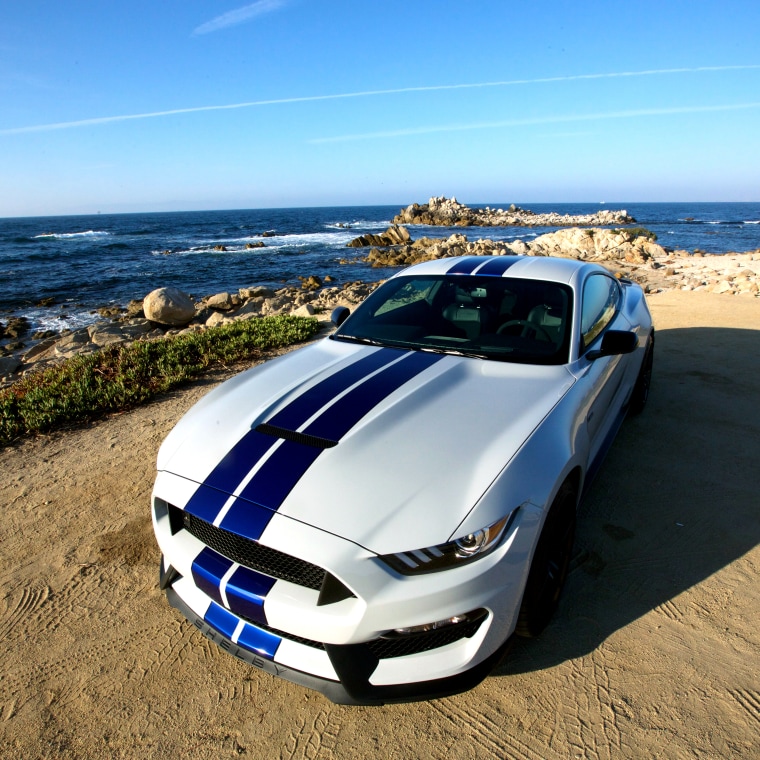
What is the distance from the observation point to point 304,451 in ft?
6.57

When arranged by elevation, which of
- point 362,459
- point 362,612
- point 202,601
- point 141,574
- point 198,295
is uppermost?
point 362,459

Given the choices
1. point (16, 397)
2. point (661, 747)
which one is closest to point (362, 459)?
point (661, 747)

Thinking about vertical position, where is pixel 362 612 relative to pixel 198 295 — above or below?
above

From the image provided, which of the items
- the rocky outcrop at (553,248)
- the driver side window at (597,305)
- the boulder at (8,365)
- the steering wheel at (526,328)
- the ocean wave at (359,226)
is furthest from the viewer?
the ocean wave at (359,226)

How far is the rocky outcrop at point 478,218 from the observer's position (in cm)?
6172

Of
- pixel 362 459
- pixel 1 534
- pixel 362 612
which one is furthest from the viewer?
pixel 1 534

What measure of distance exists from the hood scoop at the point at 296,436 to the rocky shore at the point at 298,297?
690cm

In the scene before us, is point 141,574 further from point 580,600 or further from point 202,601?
point 580,600

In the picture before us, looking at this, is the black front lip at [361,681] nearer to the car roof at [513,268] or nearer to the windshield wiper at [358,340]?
the windshield wiper at [358,340]

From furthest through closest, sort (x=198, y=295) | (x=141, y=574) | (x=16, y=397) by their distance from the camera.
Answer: (x=198, y=295), (x=16, y=397), (x=141, y=574)

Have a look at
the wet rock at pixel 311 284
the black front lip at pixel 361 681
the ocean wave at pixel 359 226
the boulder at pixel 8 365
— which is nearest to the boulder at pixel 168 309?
the boulder at pixel 8 365

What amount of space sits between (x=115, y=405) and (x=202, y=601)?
343cm

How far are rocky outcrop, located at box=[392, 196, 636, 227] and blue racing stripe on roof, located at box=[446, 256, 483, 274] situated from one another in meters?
61.3

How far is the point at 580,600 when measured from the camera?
7.91 feet
